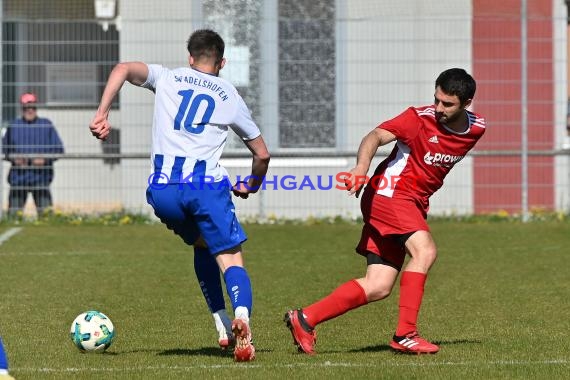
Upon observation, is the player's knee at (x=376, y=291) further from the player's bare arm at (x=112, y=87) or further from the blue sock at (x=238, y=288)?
the player's bare arm at (x=112, y=87)

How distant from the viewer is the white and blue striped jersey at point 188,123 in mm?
7570

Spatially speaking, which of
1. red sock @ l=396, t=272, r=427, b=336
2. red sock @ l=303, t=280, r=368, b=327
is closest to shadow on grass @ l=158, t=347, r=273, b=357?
red sock @ l=303, t=280, r=368, b=327

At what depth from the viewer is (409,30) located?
1705 cm

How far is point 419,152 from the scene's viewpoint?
314 inches

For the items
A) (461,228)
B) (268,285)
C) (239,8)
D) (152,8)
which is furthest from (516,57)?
(268,285)

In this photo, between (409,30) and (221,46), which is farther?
(409,30)

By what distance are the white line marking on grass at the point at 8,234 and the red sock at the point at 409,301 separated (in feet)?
26.2

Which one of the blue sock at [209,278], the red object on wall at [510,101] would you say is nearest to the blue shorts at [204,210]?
the blue sock at [209,278]

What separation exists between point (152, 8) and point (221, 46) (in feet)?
31.6

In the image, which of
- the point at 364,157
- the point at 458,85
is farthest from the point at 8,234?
the point at 458,85

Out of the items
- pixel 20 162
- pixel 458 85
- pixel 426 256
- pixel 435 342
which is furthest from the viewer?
pixel 20 162

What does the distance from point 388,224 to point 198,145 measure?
46.6 inches

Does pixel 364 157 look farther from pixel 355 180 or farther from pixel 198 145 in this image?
pixel 198 145

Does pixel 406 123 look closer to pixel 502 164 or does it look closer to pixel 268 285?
pixel 268 285
